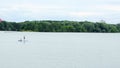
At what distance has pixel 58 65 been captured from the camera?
2364cm

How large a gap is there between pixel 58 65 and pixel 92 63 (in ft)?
8.29

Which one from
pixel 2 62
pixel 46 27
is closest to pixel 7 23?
pixel 46 27

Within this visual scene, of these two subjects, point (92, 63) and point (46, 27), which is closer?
point (92, 63)

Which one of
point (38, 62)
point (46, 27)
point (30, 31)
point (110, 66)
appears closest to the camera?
point (110, 66)

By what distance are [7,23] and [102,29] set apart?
22.3 metres

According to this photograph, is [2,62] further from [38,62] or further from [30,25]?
[30,25]

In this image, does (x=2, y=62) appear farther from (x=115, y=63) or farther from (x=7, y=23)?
(x=7, y=23)

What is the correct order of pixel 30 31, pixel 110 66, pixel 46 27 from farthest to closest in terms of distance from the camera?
pixel 30 31 < pixel 46 27 < pixel 110 66

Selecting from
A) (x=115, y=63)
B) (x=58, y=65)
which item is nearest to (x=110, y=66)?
(x=115, y=63)

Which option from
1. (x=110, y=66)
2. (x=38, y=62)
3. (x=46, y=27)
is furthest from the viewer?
(x=46, y=27)

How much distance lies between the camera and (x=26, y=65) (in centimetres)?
2367

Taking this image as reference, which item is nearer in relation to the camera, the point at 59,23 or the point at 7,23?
the point at 59,23

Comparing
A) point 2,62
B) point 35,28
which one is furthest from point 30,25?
point 2,62

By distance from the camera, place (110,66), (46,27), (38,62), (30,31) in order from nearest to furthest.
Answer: (110,66) < (38,62) < (46,27) < (30,31)
